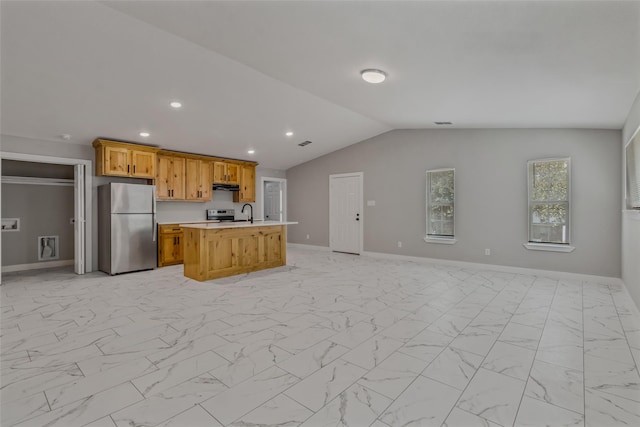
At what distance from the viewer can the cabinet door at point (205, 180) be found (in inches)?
270

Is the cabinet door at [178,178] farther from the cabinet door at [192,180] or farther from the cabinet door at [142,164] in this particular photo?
the cabinet door at [142,164]

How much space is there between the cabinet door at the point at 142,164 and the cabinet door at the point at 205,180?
1.07m

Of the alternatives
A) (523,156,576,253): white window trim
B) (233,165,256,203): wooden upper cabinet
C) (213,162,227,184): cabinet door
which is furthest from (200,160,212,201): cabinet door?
(523,156,576,253): white window trim

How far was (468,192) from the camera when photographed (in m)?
5.95

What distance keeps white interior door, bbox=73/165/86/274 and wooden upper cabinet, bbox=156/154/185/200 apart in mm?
1161

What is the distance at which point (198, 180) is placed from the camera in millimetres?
6816

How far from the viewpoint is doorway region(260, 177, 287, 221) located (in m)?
9.33

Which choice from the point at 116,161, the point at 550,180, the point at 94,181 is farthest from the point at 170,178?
the point at 550,180

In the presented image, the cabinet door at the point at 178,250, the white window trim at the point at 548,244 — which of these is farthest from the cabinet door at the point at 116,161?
the white window trim at the point at 548,244

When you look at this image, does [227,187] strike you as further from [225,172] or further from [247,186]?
[247,186]

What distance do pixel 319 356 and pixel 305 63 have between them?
9.45ft

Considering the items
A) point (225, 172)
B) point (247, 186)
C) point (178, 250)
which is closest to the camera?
point (178, 250)

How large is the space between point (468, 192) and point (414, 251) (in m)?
1.59

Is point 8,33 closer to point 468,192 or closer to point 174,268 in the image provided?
point 174,268
